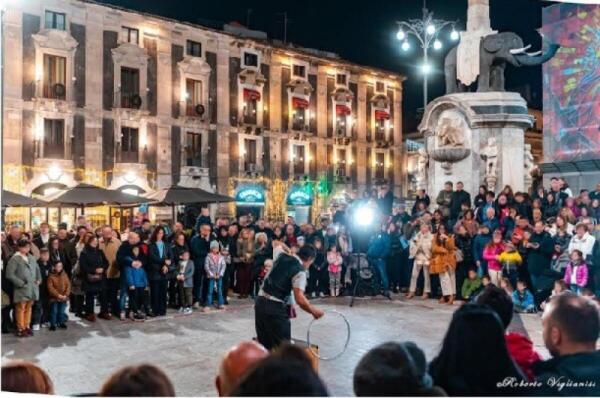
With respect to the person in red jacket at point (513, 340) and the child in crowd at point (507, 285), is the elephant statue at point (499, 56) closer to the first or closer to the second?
the child in crowd at point (507, 285)

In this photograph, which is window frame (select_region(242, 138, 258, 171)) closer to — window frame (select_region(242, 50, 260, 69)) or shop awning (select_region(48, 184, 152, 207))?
window frame (select_region(242, 50, 260, 69))

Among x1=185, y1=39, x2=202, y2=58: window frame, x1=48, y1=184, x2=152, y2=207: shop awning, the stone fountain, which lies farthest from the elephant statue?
x1=185, y1=39, x2=202, y2=58: window frame

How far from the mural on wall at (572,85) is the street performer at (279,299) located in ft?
61.9

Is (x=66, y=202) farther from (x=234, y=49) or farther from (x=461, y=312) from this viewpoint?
(x=234, y=49)

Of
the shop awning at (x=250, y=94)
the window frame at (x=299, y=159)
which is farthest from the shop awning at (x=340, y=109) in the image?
the shop awning at (x=250, y=94)

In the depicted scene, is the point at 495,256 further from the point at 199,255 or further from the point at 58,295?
the point at 58,295

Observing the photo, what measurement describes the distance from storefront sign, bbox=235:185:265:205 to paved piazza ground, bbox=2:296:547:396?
25.1 metres

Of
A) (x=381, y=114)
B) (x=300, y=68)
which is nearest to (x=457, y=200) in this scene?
(x=300, y=68)

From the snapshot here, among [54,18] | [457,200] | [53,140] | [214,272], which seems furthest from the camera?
[53,140]

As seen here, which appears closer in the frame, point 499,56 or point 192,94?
point 499,56

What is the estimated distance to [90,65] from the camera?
102 ft

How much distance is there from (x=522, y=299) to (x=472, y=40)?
7089mm

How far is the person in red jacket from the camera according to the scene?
3.58 metres

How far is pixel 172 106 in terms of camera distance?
34750 mm
